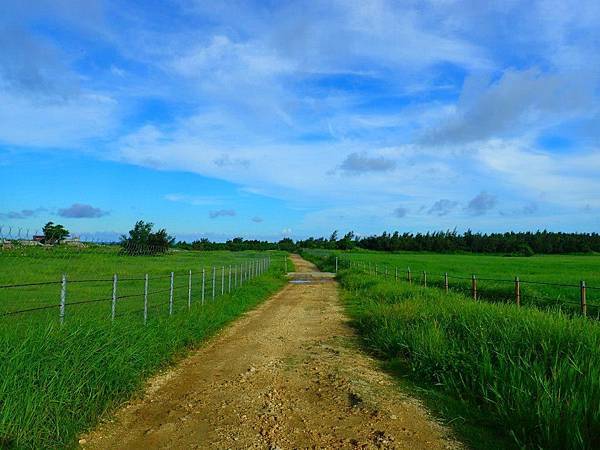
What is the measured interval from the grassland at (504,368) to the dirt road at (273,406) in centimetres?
58

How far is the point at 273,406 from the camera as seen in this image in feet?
21.2

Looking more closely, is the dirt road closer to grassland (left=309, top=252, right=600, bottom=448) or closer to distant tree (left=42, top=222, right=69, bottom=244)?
grassland (left=309, top=252, right=600, bottom=448)

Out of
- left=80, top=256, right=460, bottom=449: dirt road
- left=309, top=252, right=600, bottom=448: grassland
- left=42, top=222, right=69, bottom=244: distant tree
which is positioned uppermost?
left=42, top=222, right=69, bottom=244: distant tree

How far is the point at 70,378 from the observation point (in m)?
5.69

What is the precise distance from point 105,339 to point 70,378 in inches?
52.6

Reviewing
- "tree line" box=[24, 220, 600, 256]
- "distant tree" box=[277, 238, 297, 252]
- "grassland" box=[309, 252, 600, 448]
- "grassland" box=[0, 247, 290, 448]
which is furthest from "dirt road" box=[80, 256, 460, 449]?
"distant tree" box=[277, 238, 297, 252]

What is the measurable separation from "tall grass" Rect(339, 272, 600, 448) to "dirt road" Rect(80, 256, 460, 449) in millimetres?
730

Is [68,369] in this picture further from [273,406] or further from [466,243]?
[466,243]

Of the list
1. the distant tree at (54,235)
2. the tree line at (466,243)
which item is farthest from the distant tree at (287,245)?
the distant tree at (54,235)

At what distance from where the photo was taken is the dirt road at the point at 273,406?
5332 millimetres


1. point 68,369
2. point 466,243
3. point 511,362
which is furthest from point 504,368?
point 466,243

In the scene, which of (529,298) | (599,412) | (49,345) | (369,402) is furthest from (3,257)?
(529,298)

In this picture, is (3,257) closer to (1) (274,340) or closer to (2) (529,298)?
(1) (274,340)

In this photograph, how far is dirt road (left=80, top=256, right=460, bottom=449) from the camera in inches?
210
